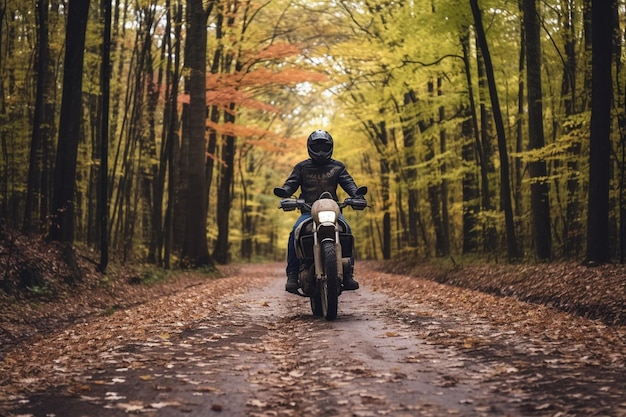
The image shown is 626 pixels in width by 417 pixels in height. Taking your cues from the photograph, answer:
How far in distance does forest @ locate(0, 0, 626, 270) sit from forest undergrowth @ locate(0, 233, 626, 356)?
70 centimetres

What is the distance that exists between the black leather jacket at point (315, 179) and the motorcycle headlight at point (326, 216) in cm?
87

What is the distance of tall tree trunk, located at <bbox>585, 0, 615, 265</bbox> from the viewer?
11398 millimetres

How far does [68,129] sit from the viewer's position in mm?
14344

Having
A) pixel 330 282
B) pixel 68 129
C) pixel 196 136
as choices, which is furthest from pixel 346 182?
pixel 196 136

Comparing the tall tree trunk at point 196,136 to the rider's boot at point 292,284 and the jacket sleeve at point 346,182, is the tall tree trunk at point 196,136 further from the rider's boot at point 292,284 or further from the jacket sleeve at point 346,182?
the rider's boot at point 292,284

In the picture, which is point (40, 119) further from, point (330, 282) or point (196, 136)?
point (330, 282)

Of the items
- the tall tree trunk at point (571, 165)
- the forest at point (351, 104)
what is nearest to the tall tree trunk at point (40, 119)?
the forest at point (351, 104)

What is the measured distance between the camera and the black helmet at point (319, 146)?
9.11 m

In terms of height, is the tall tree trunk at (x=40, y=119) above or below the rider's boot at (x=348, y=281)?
above

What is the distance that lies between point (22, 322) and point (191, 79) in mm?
12589

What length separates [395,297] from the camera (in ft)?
40.2

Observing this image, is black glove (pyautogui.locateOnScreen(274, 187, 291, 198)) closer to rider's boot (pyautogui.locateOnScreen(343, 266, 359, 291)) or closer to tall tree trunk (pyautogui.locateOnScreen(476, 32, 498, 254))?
rider's boot (pyautogui.locateOnScreen(343, 266, 359, 291))

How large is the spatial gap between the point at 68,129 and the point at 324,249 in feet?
27.5

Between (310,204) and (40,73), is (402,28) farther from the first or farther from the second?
(310,204)
